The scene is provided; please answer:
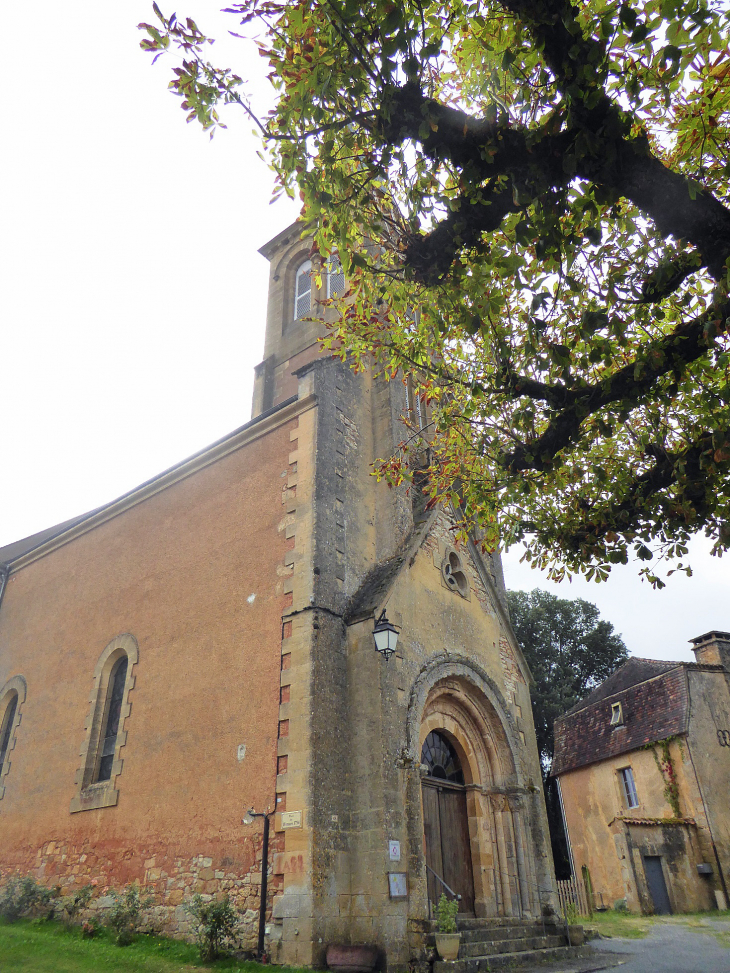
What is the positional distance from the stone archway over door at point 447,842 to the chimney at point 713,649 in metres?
15.5

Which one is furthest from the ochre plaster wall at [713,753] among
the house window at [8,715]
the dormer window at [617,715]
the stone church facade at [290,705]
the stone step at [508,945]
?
the house window at [8,715]

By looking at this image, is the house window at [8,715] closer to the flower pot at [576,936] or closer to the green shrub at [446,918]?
the green shrub at [446,918]

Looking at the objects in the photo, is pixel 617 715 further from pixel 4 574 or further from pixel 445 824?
pixel 4 574

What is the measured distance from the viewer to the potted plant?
8.32 metres

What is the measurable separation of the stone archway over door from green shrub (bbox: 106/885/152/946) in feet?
13.6

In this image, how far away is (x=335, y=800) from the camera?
8.95 meters

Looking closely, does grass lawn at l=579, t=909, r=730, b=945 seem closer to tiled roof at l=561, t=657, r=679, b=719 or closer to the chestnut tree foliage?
tiled roof at l=561, t=657, r=679, b=719

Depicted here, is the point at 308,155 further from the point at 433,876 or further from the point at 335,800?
the point at 433,876

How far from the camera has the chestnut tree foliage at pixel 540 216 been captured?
4.75 meters

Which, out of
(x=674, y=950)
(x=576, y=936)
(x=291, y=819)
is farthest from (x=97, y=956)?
(x=674, y=950)

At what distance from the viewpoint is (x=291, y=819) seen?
28.3 ft

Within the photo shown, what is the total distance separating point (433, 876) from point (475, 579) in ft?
17.5

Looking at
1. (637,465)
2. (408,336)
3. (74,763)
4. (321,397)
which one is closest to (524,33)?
(408,336)

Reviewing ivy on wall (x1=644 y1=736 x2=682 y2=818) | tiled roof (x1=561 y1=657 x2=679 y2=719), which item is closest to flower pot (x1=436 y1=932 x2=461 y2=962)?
ivy on wall (x1=644 y1=736 x2=682 y2=818)
